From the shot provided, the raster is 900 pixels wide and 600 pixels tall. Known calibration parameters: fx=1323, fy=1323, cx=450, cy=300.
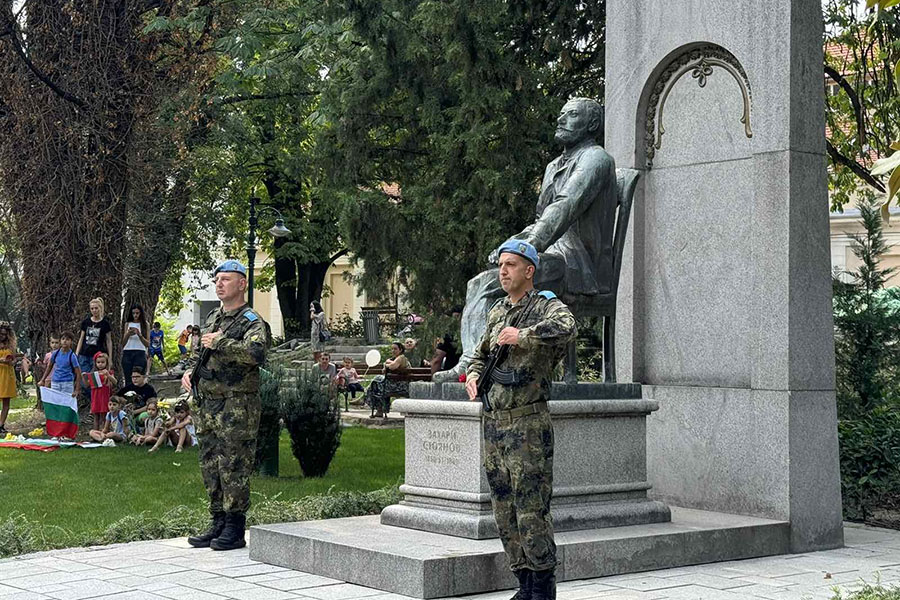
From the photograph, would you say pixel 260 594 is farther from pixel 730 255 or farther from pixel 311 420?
pixel 311 420

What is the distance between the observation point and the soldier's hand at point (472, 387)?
6.96m

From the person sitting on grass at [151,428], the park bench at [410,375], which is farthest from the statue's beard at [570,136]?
the park bench at [410,375]

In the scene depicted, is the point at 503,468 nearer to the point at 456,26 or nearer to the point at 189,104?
the point at 456,26

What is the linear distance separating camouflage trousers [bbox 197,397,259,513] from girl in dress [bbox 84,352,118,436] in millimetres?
9211

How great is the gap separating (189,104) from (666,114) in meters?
12.4

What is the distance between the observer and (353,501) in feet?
36.5

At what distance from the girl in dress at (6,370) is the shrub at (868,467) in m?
12.4

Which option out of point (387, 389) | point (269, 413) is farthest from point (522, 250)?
point (387, 389)

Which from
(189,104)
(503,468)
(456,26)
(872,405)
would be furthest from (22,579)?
(189,104)

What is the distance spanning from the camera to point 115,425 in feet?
60.3

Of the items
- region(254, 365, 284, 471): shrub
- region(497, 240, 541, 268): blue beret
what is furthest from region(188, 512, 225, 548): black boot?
region(254, 365, 284, 471): shrub

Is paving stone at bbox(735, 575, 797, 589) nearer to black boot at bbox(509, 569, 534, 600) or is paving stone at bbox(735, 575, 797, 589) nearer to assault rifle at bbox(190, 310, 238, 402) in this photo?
black boot at bbox(509, 569, 534, 600)

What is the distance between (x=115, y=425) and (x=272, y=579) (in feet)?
35.4

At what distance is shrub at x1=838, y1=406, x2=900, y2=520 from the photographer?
1193 cm
